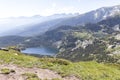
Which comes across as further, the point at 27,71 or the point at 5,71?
the point at 27,71

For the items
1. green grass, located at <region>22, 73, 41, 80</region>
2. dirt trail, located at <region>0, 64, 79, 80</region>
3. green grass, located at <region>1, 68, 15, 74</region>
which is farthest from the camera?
green grass, located at <region>1, 68, 15, 74</region>

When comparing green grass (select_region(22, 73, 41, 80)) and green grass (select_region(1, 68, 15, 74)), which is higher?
green grass (select_region(1, 68, 15, 74))

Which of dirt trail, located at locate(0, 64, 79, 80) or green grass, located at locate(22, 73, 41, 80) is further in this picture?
dirt trail, located at locate(0, 64, 79, 80)

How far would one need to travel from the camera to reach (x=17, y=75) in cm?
2973

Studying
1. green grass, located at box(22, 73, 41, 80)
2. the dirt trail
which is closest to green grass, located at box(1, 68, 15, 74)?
the dirt trail

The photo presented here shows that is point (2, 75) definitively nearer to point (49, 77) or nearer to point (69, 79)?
point (49, 77)

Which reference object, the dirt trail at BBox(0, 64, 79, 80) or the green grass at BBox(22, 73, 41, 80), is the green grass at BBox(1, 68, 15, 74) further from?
the green grass at BBox(22, 73, 41, 80)

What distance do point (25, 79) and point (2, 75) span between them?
2981 millimetres

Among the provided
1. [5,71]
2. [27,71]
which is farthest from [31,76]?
[5,71]

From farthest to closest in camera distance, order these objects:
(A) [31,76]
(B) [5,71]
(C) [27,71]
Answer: (C) [27,71] → (B) [5,71] → (A) [31,76]

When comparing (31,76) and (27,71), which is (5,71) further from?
(31,76)

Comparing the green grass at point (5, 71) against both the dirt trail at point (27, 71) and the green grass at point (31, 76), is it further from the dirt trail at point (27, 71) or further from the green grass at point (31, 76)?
the green grass at point (31, 76)

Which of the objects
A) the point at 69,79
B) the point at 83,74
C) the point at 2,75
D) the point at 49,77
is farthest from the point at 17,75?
the point at 83,74

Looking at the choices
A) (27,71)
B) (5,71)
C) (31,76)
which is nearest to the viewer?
(31,76)
